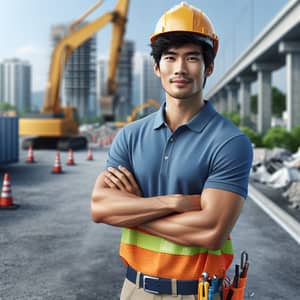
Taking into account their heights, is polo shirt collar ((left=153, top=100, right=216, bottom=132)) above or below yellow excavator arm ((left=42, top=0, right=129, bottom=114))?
below

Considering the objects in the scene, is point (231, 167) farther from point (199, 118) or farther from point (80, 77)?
point (80, 77)

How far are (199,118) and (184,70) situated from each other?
25cm

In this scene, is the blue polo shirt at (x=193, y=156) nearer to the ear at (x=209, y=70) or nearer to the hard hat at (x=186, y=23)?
the ear at (x=209, y=70)

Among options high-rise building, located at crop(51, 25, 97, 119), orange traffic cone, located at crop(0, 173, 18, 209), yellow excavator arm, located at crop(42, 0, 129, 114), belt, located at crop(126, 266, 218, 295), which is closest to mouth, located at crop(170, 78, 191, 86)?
belt, located at crop(126, 266, 218, 295)

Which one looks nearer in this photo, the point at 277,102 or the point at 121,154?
the point at 121,154

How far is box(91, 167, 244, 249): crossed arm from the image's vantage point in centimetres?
233

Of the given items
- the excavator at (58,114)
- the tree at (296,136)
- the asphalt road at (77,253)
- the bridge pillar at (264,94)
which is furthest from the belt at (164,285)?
the bridge pillar at (264,94)

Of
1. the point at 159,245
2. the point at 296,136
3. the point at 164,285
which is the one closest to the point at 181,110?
the point at 159,245

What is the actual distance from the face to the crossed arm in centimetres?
49

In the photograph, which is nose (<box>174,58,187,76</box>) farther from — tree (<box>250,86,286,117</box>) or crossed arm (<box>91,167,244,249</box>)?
tree (<box>250,86,286,117</box>)

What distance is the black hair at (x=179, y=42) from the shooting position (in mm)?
2352

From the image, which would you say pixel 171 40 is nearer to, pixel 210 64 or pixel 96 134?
pixel 210 64

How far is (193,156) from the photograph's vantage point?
2344mm

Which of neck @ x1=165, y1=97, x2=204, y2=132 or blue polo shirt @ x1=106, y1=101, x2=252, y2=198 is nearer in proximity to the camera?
blue polo shirt @ x1=106, y1=101, x2=252, y2=198
